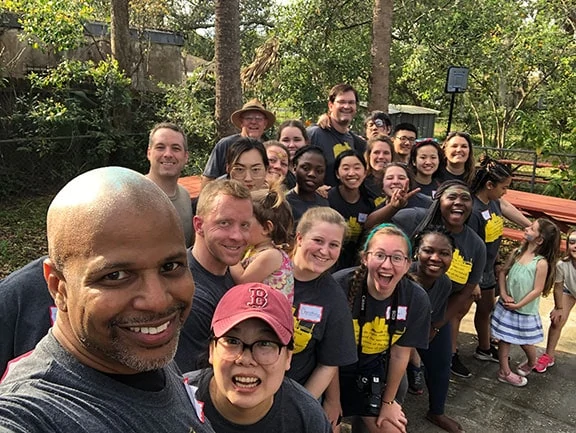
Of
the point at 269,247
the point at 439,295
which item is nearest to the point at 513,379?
the point at 439,295

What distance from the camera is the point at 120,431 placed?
934 mm

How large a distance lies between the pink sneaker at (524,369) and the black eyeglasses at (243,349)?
11.3 ft

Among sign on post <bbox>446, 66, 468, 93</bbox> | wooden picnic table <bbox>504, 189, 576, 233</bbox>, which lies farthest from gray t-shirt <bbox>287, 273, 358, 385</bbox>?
sign on post <bbox>446, 66, 468, 93</bbox>

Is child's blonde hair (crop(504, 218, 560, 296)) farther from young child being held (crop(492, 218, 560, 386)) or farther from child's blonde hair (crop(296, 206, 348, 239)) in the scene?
child's blonde hair (crop(296, 206, 348, 239))

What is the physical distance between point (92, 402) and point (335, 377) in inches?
69.8

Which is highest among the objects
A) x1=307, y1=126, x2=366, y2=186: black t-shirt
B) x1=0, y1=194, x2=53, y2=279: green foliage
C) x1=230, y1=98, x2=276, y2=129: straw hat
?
x1=230, y1=98, x2=276, y2=129: straw hat

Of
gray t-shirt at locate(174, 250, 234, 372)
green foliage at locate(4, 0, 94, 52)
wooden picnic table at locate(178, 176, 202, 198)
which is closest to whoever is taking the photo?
gray t-shirt at locate(174, 250, 234, 372)

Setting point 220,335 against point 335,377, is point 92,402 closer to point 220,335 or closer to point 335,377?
point 220,335

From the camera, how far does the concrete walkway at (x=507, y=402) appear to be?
11.5 feet

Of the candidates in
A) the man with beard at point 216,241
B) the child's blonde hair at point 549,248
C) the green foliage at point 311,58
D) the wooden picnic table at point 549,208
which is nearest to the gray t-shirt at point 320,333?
the man with beard at point 216,241

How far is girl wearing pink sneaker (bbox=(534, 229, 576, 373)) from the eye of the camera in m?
4.28

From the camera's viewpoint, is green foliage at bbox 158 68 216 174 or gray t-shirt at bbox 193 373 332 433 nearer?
gray t-shirt at bbox 193 373 332 433

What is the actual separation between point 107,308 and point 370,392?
82.2 inches

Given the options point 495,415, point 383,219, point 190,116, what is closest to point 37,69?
point 190,116
